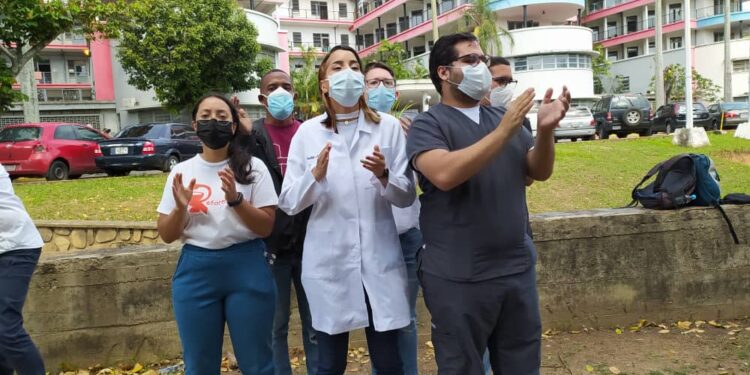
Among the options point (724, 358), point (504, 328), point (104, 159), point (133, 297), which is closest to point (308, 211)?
point (504, 328)

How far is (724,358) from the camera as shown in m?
4.07

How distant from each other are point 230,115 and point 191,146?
1187 cm

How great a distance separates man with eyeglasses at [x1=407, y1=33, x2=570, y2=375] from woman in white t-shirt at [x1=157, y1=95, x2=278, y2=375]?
84 centimetres

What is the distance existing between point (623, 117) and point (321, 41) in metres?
33.8

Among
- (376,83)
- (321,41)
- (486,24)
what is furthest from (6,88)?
(321,41)

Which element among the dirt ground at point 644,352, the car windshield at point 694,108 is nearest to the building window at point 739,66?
the car windshield at point 694,108

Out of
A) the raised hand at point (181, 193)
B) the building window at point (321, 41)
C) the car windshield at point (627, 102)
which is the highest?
the building window at point (321, 41)

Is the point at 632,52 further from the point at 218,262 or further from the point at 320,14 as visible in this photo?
the point at 218,262

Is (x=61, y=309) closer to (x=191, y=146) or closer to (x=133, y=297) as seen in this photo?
(x=133, y=297)

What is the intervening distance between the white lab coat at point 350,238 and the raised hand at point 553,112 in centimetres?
65

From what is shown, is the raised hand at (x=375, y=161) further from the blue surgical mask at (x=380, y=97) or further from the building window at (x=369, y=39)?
the building window at (x=369, y=39)

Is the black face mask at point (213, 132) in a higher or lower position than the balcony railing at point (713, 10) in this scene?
lower

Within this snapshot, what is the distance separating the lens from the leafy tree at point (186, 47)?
21922 millimetres

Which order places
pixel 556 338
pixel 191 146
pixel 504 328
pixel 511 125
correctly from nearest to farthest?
pixel 511 125 < pixel 504 328 < pixel 556 338 < pixel 191 146
